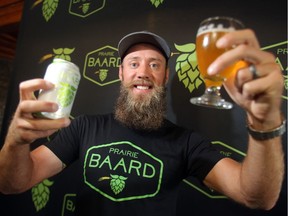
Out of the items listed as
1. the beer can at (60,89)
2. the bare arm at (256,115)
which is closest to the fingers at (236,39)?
the bare arm at (256,115)

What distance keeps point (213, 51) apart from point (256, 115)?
0.20m

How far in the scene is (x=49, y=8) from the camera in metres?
2.08

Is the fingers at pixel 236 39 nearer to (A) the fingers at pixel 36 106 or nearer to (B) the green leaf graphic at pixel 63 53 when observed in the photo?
(A) the fingers at pixel 36 106

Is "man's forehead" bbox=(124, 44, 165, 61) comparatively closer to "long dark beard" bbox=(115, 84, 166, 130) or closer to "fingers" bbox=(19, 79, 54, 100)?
"long dark beard" bbox=(115, 84, 166, 130)

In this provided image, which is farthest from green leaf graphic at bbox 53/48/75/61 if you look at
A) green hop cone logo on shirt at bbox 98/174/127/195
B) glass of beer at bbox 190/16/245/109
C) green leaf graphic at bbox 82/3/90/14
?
glass of beer at bbox 190/16/245/109

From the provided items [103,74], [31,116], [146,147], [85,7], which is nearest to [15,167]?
[31,116]

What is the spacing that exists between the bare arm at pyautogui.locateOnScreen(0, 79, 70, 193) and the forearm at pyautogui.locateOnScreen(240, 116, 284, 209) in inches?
21.4

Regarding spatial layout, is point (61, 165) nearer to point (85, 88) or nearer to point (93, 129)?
point (93, 129)

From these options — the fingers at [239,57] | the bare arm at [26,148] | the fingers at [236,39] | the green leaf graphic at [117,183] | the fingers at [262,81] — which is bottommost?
the green leaf graphic at [117,183]

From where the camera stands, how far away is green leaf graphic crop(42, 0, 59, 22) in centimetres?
206

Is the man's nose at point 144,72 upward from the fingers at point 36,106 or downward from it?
upward

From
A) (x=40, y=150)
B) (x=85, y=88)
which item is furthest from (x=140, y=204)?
(x=85, y=88)

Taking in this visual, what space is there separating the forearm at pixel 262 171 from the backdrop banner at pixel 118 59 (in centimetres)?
51

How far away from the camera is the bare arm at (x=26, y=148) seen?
2.12ft
